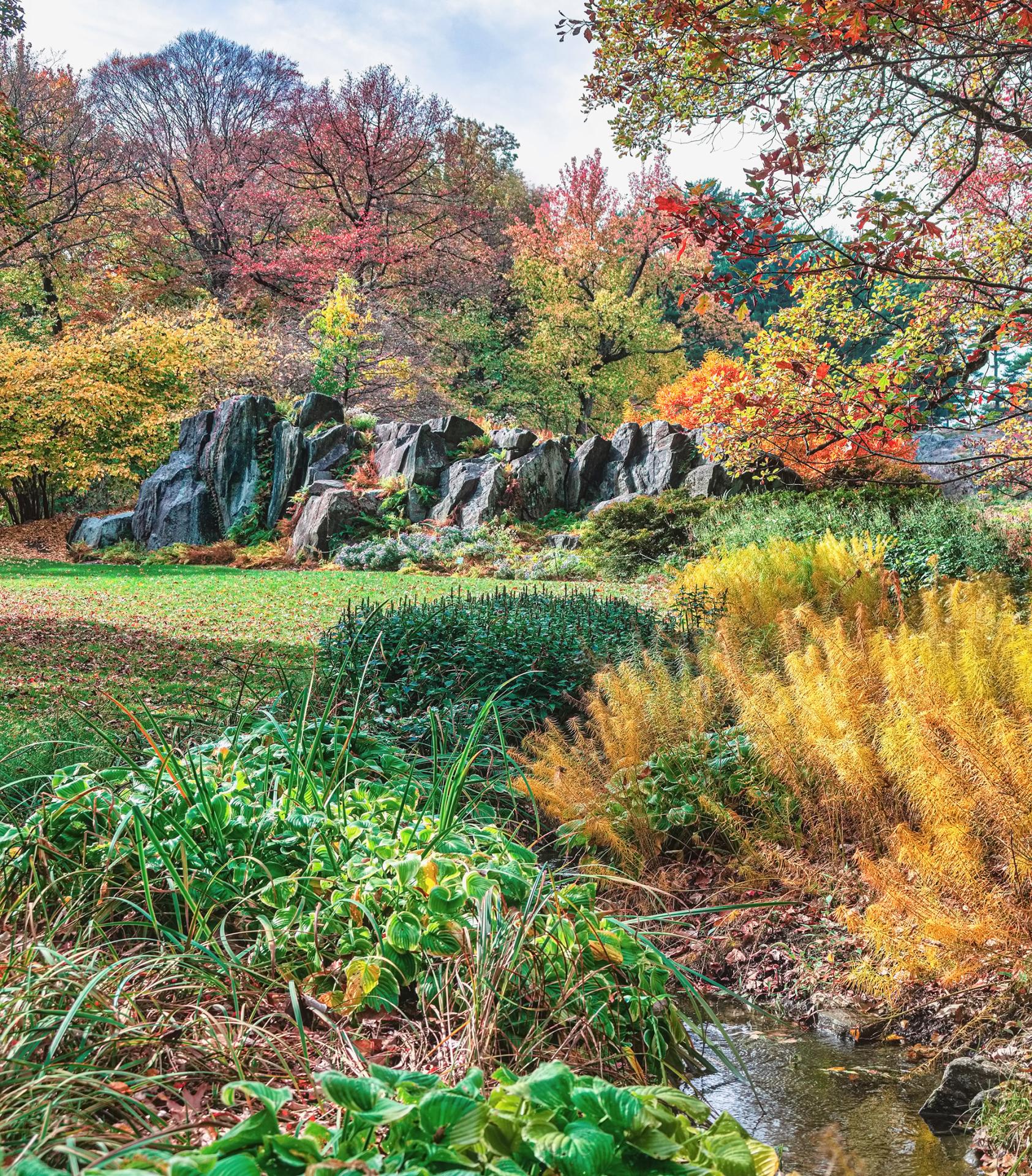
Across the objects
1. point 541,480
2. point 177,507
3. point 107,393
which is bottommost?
point 177,507

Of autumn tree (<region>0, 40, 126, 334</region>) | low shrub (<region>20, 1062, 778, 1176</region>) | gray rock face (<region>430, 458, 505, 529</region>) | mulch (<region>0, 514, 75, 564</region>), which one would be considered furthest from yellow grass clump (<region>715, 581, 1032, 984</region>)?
autumn tree (<region>0, 40, 126, 334</region>)

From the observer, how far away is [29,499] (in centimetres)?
2245

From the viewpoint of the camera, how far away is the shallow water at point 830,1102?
2.12m

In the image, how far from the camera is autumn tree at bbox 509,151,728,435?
26.0 metres

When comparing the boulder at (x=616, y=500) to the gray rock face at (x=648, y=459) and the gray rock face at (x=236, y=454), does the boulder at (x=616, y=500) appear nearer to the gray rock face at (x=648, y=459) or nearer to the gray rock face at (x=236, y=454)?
the gray rock face at (x=648, y=459)

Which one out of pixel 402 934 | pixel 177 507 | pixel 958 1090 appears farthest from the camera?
pixel 177 507

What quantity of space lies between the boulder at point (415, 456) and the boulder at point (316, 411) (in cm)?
193

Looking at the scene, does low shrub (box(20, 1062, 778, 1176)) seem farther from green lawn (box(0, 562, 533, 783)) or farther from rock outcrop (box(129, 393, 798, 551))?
rock outcrop (box(129, 393, 798, 551))

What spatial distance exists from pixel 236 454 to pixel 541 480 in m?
6.82

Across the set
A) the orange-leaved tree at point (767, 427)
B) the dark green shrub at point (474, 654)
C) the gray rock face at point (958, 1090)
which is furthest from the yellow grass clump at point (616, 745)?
the gray rock face at point (958, 1090)

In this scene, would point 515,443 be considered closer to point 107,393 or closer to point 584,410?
point 107,393

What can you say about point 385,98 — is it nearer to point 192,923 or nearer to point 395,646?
point 395,646

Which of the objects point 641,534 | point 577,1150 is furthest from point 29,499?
point 577,1150

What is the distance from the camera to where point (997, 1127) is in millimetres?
2131
